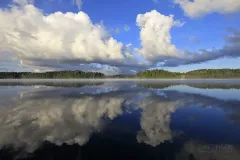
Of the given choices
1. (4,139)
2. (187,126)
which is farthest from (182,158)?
(4,139)

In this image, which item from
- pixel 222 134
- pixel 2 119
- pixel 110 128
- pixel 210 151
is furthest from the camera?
pixel 2 119

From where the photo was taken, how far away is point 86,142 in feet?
35.8

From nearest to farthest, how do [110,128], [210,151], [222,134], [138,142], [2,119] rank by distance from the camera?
[210,151] < [138,142] < [222,134] < [110,128] < [2,119]

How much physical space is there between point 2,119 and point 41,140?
6.64m

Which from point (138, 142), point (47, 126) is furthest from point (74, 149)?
point (47, 126)

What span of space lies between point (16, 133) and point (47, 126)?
2273 millimetres

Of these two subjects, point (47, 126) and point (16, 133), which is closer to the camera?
point (16, 133)

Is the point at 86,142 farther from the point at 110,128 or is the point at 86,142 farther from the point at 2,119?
the point at 2,119

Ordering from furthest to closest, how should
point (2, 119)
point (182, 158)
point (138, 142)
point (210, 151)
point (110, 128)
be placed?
point (2, 119)
point (110, 128)
point (138, 142)
point (210, 151)
point (182, 158)

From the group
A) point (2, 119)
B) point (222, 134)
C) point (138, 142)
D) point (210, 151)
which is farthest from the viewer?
point (2, 119)

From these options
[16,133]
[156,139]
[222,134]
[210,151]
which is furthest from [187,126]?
[16,133]

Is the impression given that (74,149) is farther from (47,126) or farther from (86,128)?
(47,126)

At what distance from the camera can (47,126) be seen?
1434 cm

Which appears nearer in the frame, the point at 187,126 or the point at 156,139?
the point at 156,139
